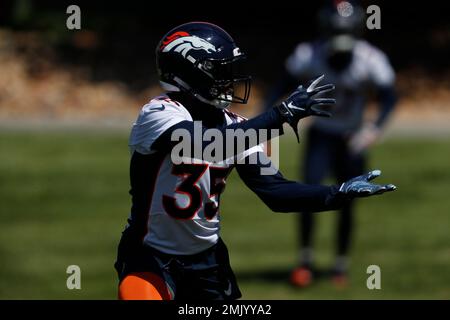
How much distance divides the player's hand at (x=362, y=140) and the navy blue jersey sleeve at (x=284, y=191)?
4560 millimetres

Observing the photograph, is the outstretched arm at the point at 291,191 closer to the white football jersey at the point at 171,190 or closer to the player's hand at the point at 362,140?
the white football jersey at the point at 171,190

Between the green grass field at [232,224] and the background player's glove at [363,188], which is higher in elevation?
the green grass field at [232,224]

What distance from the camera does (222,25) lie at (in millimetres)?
22656

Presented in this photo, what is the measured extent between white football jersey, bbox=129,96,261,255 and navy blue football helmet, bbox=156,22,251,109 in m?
0.15

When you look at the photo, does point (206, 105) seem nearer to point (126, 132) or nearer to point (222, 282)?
point (222, 282)

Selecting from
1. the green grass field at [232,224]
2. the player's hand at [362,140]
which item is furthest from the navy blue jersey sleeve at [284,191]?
the player's hand at [362,140]

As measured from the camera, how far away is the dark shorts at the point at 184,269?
6461mm

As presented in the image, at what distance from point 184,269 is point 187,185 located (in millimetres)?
467

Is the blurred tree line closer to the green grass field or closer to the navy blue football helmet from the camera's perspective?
the green grass field

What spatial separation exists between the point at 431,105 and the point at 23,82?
696 centimetres

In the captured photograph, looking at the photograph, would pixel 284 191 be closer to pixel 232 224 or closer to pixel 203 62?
pixel 203 62

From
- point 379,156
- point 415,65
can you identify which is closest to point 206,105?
point 379,156

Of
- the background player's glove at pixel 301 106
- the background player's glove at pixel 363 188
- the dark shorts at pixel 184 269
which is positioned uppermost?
the background player's glove at pixel 301 106

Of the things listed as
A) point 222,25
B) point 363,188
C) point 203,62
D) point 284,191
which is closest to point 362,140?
point 284,191
